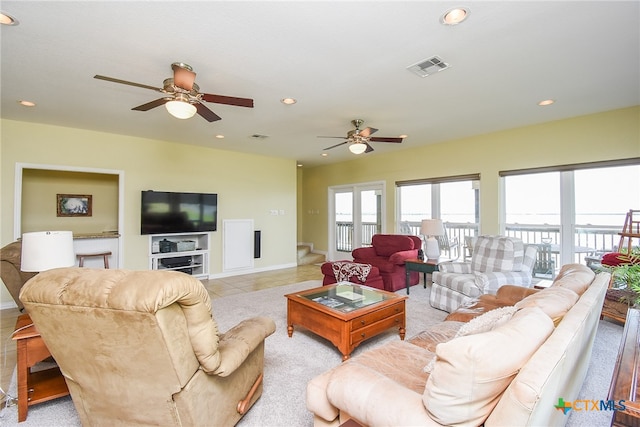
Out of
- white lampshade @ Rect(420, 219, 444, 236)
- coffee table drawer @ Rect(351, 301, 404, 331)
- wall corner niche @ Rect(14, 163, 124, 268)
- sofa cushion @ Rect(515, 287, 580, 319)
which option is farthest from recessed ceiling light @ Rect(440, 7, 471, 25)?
wall corner niche @ Rect(14, 163, 124, 268)

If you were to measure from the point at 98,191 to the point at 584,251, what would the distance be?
27.7ft

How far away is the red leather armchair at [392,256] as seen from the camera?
4691 millimetres

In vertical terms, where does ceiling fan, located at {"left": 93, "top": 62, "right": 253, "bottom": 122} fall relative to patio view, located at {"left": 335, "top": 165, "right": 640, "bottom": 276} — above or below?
above

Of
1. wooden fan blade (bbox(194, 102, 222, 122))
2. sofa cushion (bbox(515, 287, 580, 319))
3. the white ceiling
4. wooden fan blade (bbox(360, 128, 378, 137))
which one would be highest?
the white ceiling

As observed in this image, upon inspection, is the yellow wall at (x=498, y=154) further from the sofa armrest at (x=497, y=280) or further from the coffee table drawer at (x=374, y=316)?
the coffee table drawer at (x=374, y=316)

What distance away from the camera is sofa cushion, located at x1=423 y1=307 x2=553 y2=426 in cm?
98

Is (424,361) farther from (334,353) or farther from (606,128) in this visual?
(606,128)

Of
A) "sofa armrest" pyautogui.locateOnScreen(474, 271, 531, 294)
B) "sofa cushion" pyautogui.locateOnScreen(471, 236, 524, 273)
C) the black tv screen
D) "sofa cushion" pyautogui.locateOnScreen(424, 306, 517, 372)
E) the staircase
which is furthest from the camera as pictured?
the staircase

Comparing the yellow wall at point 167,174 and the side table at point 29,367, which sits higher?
the yellow wall at point 167,174

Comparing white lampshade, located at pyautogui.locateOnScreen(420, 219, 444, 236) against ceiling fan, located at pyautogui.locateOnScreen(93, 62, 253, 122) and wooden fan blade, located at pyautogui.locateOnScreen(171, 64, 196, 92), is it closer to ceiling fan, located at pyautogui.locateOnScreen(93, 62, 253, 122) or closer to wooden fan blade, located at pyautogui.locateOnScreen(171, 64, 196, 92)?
ceiling fan, located at pyautogui.locateOnScreen(93, 62, 253, 122)

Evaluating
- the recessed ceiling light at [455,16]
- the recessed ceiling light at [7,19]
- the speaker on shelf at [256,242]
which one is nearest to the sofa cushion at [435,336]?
the recessed ceiling light at [455,16]

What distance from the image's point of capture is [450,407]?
1004mm

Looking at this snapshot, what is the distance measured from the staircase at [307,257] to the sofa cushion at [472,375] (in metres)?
6.61

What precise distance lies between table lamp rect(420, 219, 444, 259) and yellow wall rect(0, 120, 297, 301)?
11.3 ft
